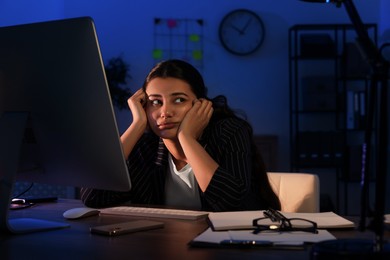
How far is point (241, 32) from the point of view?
4949 mm

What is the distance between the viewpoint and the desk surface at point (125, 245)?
39.8 inches

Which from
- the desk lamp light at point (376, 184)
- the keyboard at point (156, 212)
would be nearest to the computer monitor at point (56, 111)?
the keyboard at point (156, 212)

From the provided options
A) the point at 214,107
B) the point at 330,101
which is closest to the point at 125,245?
the point at 214,107

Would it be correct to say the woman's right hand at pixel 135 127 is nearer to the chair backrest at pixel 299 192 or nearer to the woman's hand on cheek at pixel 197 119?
the woman's hand on cheek at pixel 197 119

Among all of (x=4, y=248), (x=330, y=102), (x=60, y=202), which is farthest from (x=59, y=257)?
(x=330, y=102)

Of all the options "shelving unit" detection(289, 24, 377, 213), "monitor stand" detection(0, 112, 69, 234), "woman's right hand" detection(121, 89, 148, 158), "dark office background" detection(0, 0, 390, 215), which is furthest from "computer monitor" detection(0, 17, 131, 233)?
"dark office background" detection(0, 0, 390, 215)

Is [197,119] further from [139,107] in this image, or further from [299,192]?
[299,192]

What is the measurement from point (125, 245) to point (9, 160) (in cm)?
36

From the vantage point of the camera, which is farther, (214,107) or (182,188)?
(214,107)

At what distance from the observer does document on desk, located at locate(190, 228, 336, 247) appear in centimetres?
106

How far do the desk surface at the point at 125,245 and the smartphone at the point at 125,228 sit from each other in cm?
1

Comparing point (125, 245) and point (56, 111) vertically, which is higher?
point (56, 111)

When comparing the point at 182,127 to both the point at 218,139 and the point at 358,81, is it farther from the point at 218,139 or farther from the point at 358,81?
the point at 358,81

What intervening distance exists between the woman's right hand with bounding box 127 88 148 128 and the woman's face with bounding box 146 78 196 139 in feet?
0.28
